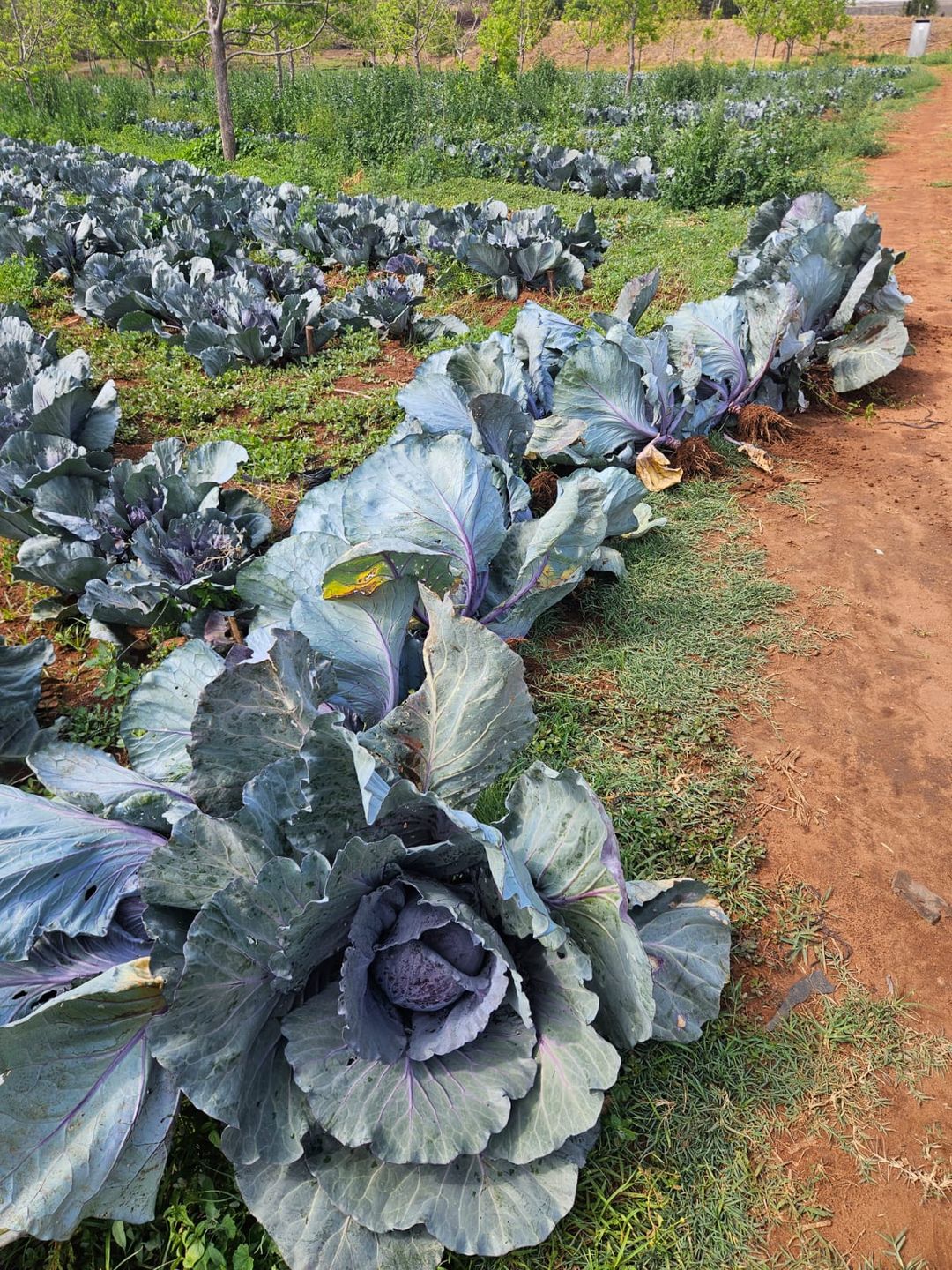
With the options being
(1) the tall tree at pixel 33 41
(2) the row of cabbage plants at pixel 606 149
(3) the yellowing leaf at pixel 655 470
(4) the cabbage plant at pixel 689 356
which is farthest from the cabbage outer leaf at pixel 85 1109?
(1) the tall tree at pixel 33 41

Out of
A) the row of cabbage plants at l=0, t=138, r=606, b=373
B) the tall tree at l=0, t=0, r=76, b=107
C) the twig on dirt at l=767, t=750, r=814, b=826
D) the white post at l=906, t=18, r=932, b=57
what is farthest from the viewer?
the white post at l=906, t=18, r=932, b=57

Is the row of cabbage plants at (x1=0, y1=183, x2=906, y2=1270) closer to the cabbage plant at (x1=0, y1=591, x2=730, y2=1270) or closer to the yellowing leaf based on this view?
the cabbage plant at (x1=0, y1=591, x2=730, y2=1270)

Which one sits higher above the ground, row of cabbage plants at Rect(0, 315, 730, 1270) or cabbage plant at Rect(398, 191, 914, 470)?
cabbage plant at Rect(398, 191, 914, 470)

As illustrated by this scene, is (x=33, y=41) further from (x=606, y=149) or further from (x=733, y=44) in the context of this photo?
(x=733, y=44)

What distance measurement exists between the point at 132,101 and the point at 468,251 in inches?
707

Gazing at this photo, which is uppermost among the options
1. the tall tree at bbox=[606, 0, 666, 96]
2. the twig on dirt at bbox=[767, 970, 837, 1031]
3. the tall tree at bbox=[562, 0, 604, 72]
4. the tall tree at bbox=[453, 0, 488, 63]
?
the tall tree at bbox=[453, 0, 488, 63]

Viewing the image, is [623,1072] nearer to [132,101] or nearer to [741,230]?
[741,230]

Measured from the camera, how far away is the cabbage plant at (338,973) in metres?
1.40

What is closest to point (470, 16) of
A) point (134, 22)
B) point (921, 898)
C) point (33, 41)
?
point (33, 41)

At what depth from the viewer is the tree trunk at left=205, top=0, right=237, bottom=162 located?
480 inches

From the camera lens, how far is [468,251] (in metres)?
6.46

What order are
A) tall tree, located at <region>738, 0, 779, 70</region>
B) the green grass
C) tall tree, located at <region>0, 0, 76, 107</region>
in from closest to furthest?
the green grass, tall tree, located at <region>0, 0, 76, 107</region>, tall tree, located at <region>738, 0, 779, 70</region>

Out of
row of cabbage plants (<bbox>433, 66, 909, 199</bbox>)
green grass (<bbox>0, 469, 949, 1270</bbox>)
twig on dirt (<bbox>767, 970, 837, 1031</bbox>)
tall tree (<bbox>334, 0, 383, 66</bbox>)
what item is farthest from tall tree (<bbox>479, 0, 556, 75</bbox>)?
twig on dirt (<bbox>767, 970, 837, 1031</bbox>)

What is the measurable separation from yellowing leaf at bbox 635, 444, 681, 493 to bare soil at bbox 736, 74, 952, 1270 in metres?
0.41
